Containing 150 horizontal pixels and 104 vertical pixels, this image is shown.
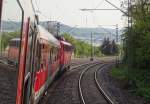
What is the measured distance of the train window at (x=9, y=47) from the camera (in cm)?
351

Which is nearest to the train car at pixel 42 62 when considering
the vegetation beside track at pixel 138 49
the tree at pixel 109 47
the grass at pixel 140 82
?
the grass at pixel 140 82

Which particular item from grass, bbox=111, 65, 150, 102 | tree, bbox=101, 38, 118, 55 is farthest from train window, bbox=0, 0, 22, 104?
tree, bbox=101, 38, 118, 55

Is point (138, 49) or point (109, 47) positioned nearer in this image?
point (138, 49)

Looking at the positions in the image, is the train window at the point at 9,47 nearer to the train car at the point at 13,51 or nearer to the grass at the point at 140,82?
the train car at the point at 13,51

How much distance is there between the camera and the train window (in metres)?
3.51

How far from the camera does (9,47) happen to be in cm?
393

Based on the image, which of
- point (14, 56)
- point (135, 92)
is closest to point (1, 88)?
point (14, 56)

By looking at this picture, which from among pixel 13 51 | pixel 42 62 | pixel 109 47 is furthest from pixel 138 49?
pixel 109 47

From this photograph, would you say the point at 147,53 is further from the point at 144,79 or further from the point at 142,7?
the point at 142,7

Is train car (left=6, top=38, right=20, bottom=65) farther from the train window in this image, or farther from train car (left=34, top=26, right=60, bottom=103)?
train car (left=34, top=26, right=60, bottom=103)

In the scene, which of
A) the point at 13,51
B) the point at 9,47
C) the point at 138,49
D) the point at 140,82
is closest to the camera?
the point at 9,47

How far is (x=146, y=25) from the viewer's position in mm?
37875

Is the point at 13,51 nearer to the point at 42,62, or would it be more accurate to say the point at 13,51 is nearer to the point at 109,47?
the point at 42,62

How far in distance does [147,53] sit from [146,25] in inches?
173
